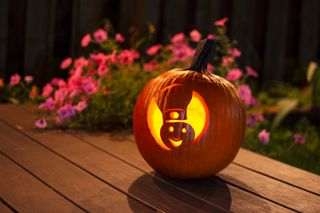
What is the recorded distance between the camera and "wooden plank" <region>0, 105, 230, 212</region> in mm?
1754

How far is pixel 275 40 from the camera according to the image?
16.2ft

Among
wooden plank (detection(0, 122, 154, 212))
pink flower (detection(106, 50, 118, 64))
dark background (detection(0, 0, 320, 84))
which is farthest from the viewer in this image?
dark background (detection(0, 0, 320, 84))

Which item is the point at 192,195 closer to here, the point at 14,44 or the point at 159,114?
the point at 159,114

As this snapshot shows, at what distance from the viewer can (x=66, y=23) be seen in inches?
149

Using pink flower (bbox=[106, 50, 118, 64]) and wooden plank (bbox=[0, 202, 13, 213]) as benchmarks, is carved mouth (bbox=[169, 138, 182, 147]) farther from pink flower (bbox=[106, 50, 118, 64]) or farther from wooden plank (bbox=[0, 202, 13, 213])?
pink flower (bbox=[106, 50, 118, 64])

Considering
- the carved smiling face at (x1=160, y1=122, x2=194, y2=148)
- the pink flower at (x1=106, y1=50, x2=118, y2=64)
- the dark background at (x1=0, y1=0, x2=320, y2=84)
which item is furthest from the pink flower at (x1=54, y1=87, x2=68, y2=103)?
the carved smiling face at (x1=160, y1=122, x2=194, y2=148)

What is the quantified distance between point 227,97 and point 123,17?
2026 mm

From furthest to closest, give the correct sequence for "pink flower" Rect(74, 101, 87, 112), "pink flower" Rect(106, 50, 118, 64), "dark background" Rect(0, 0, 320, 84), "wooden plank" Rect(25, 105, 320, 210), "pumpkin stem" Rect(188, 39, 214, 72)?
"dark background" Rect(0, 0, 320, 84)
"pink flower" Rect(106, 50, 118, 64)
"pink flower" Rect(74, 101, 87, 112)
"wooden plank" Rect(25, 105, 320, 210)
"pumpkin stem" Rect(188, 39, 214, 72)

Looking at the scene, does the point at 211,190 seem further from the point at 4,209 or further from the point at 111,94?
the point at 111,94

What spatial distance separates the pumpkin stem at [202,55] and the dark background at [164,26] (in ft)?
5.71

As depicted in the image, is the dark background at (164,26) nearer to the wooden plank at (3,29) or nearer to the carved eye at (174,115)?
the wooden plank at (3,29)

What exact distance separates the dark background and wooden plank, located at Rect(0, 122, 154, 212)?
124 cm

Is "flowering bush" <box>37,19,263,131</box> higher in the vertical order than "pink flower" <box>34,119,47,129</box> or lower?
higher

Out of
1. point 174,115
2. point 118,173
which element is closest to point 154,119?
point 174,115
